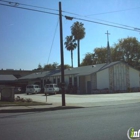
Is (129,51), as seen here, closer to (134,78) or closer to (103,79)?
(134,78)

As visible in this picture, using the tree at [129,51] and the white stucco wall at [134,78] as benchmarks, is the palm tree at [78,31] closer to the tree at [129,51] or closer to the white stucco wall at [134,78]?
the tree at [129,51]

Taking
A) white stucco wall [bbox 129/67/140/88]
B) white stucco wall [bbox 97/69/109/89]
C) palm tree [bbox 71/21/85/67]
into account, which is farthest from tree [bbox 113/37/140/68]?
white stucco wall [bbox 97/69/109/89]

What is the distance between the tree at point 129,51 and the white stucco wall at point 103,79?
27.3m

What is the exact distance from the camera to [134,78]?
2016 inches

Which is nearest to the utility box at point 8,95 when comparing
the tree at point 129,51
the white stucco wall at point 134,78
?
the white stucco wall at point 134,78

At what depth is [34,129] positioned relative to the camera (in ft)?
31.6

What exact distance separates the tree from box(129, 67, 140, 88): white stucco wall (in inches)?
801

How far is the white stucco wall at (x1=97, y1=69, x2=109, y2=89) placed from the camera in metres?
45.7

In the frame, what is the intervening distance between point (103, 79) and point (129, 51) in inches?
1145

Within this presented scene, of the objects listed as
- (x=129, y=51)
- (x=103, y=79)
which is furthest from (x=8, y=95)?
(x=129, y=51)

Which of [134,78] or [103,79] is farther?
[134,78]

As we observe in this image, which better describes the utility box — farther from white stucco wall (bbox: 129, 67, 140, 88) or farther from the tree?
the tree

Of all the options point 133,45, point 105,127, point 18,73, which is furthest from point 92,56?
point 105,127

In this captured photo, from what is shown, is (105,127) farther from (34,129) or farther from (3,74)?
(3,74)
